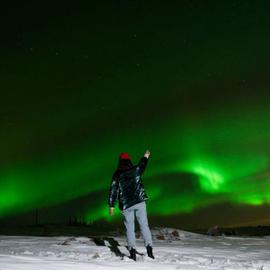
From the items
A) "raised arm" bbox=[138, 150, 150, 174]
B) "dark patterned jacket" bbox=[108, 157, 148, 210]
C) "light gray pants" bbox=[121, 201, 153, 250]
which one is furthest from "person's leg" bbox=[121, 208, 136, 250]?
"raised arm" bbox=[138, 150, 150, 174]

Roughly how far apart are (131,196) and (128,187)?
183mm

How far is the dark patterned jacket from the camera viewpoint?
941 cm

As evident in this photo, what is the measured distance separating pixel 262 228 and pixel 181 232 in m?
14.2

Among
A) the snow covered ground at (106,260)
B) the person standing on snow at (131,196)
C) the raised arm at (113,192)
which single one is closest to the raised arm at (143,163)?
the person standing on snow at (131,196)

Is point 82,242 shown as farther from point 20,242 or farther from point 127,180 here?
point 127,180

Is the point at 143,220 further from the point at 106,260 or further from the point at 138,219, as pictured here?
the point at 106,260

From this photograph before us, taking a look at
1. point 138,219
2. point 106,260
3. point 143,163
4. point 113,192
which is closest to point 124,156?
point 143,163

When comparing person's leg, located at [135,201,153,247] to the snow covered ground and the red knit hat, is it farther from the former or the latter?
the red knit hat

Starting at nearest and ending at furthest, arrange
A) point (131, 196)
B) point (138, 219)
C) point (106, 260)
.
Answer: point (106, 260) < point (131, 196) < point (138, 219)

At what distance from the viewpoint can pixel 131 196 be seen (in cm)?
941

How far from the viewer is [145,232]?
30.9 feet

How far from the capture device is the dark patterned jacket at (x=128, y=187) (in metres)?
9.41

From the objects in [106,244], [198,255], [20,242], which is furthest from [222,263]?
[20,242]

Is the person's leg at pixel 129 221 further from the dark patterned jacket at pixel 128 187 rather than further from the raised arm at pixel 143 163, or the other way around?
the raised arm at pixel 143 163
